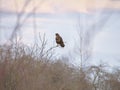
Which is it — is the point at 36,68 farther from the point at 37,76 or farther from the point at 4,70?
the point at 4,70

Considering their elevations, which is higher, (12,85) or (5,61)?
(5,61)

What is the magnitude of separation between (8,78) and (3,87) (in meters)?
0.18

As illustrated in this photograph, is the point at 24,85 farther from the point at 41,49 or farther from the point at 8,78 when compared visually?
the point at 41,49

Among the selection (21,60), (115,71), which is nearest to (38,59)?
(21,60)

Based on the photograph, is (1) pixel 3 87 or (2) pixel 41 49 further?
(2) pixel 41 49

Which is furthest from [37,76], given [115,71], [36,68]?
[115,71]

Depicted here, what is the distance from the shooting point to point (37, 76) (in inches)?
279

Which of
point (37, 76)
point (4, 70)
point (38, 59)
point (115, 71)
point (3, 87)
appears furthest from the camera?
point (115, 71)

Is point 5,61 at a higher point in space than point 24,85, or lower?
higher

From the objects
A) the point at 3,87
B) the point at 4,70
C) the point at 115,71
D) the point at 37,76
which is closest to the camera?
the point at 4,70

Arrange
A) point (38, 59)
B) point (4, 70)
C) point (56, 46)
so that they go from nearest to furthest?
1. point (4, 70)
2. point (38, 59)
3. point (56, 46)

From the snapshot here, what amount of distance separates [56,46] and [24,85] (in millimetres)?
2116

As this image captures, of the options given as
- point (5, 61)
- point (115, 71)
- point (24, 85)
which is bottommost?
point (115, 71)

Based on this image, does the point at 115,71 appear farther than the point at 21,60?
Yes
